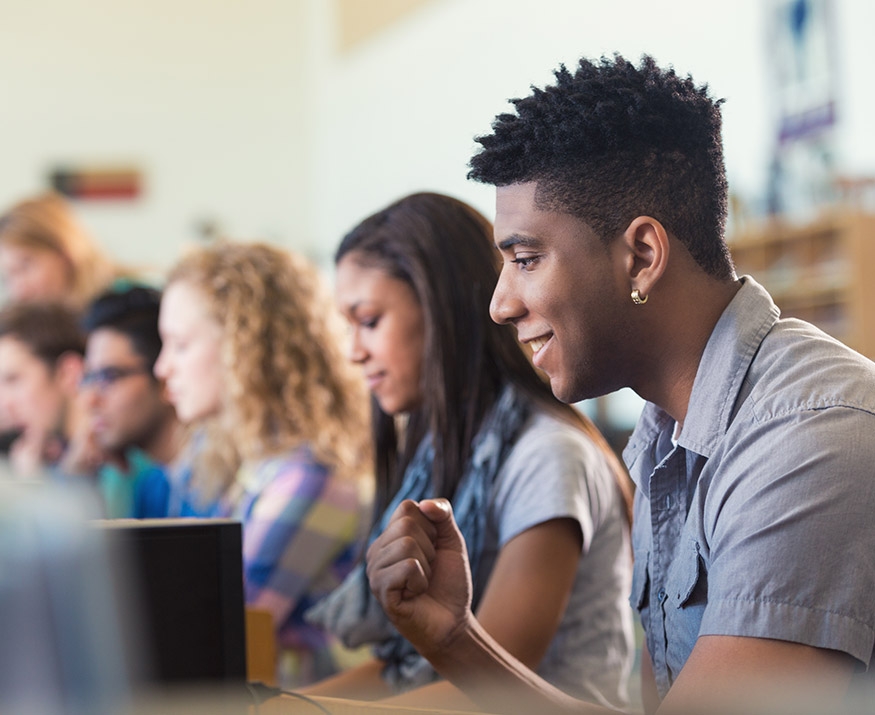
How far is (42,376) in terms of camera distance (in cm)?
313

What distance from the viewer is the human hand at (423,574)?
1.16m

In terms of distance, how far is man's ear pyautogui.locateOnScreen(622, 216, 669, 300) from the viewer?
3.54ft

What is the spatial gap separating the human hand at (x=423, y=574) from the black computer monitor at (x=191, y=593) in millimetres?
148

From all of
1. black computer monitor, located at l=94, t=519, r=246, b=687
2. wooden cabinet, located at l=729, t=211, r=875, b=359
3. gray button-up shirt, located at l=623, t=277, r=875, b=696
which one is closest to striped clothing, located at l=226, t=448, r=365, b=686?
black computer monitor, located at l=94, t=519, r=246, b=687

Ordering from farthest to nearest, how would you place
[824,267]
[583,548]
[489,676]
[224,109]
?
1. [224,109]
2. [824,267]
3. [583,548]
4. [489,676]

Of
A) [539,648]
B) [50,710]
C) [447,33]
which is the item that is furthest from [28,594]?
[447,33]

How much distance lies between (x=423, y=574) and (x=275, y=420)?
3.96 feet

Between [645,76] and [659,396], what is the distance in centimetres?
32

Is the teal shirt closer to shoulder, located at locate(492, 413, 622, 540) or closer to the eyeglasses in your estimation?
the eyeglasses

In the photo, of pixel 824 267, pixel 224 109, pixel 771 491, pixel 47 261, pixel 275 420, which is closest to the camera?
pixel 771 491

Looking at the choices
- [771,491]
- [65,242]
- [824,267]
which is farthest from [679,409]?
[824,267]

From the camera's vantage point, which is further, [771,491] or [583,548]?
[583,548]

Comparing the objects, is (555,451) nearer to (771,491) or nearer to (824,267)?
(771,491)

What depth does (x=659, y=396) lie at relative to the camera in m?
1.17
